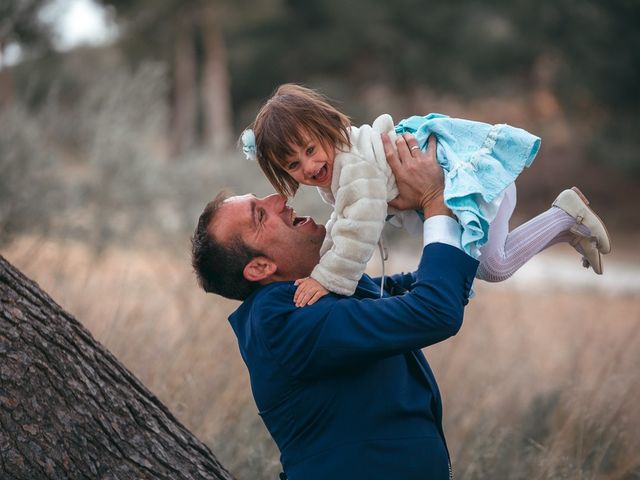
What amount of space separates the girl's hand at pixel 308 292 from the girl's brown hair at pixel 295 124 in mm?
464

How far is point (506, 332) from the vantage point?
284 inches

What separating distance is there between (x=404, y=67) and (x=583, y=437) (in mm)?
25050

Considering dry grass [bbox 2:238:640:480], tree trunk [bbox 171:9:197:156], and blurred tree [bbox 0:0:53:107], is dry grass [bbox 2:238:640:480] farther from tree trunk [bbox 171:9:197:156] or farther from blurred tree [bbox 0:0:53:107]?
tree trunk [bbox 171:9:197:156]

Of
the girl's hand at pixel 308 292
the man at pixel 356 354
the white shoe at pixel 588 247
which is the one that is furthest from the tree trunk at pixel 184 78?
the girl's hand at pixel 308 292

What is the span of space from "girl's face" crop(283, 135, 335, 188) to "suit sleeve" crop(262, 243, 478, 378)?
0.50 metres

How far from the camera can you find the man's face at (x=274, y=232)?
106 inches

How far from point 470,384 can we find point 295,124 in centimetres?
304

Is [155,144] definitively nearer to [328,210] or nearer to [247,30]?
[328,210]

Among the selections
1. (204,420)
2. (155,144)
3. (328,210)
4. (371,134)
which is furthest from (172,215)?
(371,134)

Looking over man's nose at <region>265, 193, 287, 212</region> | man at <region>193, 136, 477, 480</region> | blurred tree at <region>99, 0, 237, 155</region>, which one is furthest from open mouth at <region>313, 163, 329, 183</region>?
blurred tree at <region>99, 0, 237, 155</region>

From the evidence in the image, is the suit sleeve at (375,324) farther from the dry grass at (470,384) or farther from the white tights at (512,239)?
the dry grass at (470,384)

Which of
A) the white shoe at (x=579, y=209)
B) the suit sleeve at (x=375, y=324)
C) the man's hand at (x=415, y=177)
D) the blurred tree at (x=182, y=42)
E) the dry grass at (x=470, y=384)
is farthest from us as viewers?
the blurred tree at (x=182, y=42)

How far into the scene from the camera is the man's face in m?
2.68

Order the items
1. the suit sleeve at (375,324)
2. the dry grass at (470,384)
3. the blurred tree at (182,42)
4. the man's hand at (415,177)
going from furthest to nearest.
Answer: the blurred tree at (182,42) → the dry grass at (470,384) → the man's hand at (415,177) → the suit sleeve at (375,324)
